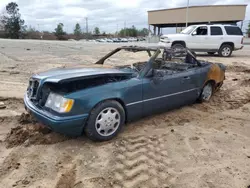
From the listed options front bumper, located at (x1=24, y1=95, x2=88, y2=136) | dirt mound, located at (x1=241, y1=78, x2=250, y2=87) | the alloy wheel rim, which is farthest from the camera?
dirt mound, located at (x1=241, y1=78, x2=250, y2=87)

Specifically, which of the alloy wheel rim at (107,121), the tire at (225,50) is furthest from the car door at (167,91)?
the tire at (225,50)

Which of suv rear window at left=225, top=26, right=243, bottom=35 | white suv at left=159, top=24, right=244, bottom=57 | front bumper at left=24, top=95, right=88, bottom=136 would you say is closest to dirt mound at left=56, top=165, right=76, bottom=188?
front bumper at left=24, top=95, right=88, bottom=136

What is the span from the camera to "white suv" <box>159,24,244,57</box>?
14.2 m

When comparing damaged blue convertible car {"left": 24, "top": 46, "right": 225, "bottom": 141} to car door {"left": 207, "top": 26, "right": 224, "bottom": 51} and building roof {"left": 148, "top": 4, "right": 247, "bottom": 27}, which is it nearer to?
car door {"left": 207, "top": 26, "right": 224, "bottom": 51}

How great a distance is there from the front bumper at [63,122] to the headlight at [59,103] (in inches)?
4.1

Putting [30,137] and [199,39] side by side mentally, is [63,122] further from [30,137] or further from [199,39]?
[199,39]

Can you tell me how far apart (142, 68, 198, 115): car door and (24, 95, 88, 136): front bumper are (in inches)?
48.3

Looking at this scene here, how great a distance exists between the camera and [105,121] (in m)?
3.54

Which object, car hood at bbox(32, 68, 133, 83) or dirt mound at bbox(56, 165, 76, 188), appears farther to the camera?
car hood at bbox(32, 68, 133, 83)

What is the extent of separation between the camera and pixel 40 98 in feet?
11.7

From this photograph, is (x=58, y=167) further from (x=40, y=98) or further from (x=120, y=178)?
(x=40, y=98)

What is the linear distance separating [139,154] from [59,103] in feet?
4.30

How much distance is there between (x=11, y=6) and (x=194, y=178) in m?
78.5

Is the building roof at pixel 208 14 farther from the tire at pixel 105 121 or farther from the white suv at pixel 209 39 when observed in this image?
the tire at pixel 105 121
